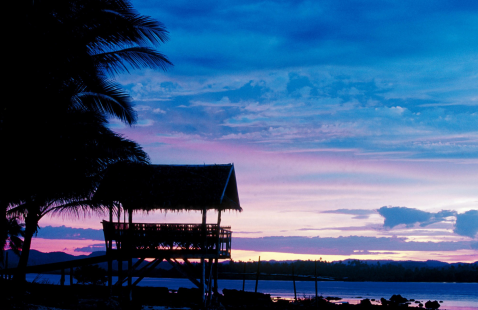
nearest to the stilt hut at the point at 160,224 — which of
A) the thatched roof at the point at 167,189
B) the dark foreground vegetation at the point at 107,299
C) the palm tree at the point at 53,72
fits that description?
the thatched roof at the point at 167,189

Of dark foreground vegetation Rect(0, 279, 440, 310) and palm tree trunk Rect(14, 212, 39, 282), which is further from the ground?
palm tree trunk Rect(14, 212, 39, 282)

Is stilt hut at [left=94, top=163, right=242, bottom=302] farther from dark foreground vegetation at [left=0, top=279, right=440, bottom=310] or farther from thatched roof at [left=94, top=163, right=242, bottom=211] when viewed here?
dark foreground vegetation at [left=0, top=279, right=440, bottom=310]

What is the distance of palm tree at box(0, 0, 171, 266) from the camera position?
37.5 ft

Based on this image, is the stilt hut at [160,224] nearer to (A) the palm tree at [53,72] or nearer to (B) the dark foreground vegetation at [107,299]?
(B) the dark foreground vegetation at [107,299]

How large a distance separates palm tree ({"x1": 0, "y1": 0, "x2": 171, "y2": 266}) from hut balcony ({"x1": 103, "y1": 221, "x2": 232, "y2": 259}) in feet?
21.4

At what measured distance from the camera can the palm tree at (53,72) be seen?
11422 millimetres

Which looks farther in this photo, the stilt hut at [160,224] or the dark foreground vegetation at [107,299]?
the stilt hut at [160,224]

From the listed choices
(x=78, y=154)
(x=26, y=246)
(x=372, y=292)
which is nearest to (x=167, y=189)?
(x=26, y=246)

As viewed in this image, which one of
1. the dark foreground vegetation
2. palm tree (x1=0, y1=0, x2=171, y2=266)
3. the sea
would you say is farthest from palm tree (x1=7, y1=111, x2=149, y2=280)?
the sea

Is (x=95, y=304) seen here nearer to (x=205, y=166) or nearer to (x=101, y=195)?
(x=101, y=195)

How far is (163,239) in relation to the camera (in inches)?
784

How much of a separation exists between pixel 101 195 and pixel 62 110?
27.5ft

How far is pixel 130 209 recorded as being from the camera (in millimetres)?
20141

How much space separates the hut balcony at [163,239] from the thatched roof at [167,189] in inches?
33.1
